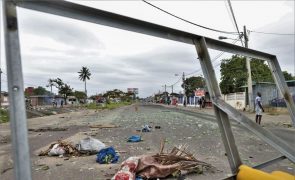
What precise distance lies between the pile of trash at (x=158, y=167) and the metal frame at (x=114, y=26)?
2.66 m

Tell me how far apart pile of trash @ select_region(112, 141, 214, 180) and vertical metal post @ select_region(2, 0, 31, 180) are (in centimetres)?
361

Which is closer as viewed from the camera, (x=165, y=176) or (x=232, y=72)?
(x=165, y=176)

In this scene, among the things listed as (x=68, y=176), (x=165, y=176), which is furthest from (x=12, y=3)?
(x=68, y=176)

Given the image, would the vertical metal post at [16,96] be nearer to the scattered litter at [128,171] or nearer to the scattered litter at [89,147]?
the scattered litter at [128,171]

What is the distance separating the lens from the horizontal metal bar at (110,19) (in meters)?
1.90

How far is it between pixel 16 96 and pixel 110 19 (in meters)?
0.84

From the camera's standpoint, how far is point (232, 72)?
40.6 meters

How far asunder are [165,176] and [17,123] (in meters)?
4.19

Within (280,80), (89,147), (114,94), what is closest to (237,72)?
(89,147)

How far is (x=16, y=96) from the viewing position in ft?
5.59

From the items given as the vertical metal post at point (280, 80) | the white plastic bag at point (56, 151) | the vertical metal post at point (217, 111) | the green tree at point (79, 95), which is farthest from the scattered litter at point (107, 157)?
the green tree at point (79, 95)

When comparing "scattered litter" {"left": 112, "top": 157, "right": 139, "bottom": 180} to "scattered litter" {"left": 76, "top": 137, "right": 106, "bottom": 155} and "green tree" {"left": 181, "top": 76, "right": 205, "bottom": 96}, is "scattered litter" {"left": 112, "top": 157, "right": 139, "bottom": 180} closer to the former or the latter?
"scattered litter" {"left": 76, "top": 137, "right": 106, "bottom": 155}

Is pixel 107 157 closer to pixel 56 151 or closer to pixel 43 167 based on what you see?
pixel 43 167

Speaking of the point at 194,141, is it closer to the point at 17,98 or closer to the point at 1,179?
the point at 1,179
